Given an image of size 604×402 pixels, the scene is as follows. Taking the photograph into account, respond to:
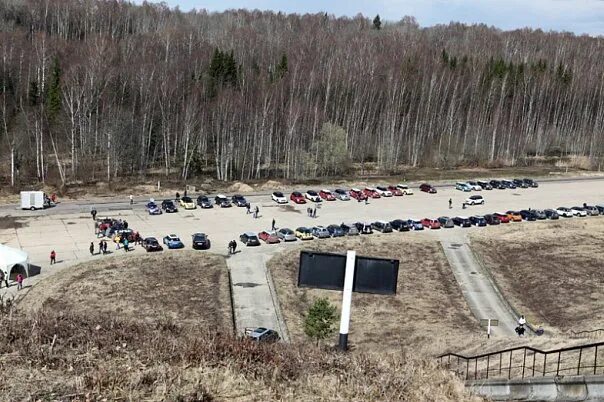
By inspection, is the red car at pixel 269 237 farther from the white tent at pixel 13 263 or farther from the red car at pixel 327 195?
the white tent at pixel 13 263

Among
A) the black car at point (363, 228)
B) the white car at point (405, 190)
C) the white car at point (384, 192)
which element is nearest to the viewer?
the black car at point (363, 228)

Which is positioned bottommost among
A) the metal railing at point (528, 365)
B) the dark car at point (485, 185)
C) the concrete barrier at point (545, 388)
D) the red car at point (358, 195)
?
the red car at point (358, 195)

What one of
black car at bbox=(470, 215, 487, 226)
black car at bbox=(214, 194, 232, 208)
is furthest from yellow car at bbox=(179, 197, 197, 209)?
black car at bbox=(470, 215, 487, 226)

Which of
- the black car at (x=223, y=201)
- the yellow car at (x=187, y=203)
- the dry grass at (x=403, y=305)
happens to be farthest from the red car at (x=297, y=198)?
the dry grass at (x=403, y=305)

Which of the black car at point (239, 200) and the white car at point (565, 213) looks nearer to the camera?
the black car at point (239, 200)

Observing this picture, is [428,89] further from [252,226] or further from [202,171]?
[252,226]

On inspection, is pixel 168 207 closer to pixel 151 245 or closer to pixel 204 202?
pixel 204 202

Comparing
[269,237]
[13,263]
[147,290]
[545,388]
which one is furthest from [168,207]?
[545,388]
